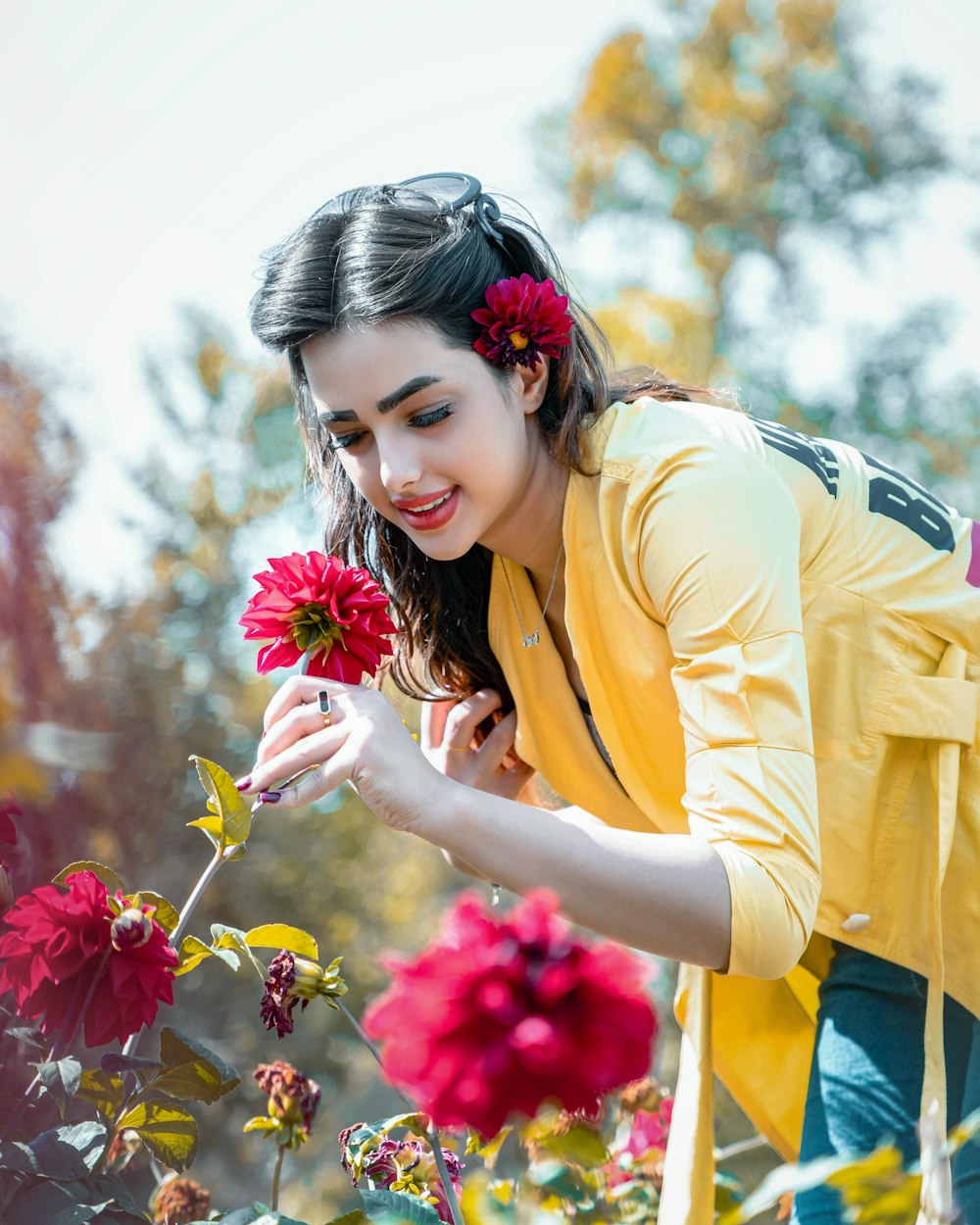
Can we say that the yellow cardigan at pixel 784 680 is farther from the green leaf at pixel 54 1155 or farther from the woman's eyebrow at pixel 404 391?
the green leaf at pixel 54 1155

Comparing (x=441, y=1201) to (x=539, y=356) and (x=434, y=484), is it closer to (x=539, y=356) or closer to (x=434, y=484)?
(x=434, y=484)

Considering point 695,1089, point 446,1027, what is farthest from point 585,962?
point 695,1089

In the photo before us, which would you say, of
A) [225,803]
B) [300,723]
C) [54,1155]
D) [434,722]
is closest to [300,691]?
[300,723]

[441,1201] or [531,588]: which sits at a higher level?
[531,588]

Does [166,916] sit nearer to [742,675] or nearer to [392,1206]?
[392,1206]

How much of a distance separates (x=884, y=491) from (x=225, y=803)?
106 cm

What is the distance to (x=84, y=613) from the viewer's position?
725 centimetres

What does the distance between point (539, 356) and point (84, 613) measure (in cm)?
602

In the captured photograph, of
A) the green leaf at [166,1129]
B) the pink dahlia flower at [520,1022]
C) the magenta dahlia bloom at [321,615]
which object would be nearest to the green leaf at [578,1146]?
the pink dahlia flower at [520,1022]

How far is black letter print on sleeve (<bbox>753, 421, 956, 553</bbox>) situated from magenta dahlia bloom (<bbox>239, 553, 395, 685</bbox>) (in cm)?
61

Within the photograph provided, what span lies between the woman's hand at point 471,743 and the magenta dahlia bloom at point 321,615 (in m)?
0.52

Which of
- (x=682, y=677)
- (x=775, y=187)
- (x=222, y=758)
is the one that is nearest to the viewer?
(x=682, y=677)

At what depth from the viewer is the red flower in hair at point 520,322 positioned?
172 centimetres

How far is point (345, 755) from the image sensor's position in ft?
4.22
